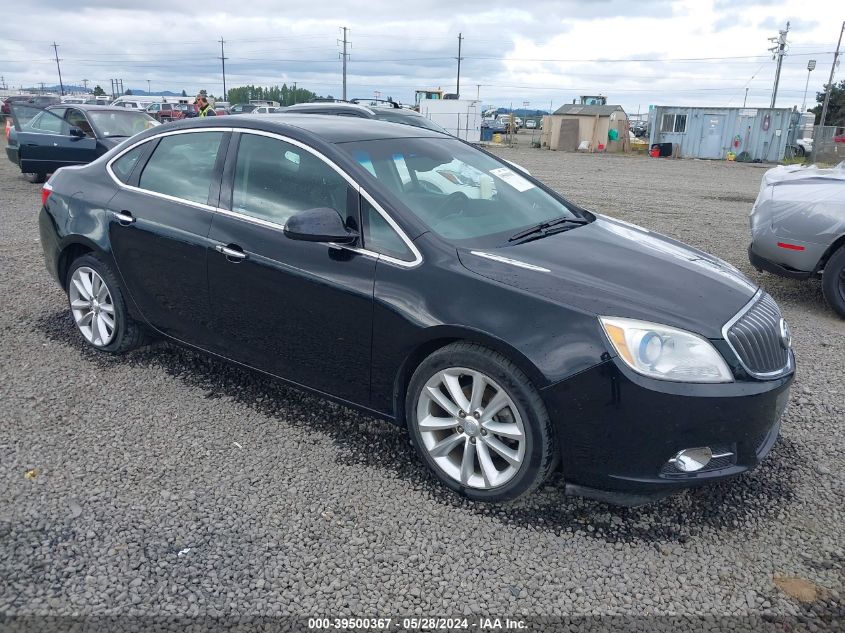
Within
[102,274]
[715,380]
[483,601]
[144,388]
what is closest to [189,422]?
[144,388]

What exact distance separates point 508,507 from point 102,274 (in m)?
3.10

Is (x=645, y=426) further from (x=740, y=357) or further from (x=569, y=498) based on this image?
(x=569, y=498)

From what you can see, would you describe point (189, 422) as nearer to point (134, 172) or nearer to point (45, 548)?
point (45, 548)

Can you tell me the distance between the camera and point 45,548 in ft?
8.95

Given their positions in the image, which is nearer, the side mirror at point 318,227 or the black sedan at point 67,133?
the side mirror at point 318,227

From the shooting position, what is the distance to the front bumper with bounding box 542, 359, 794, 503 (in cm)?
267

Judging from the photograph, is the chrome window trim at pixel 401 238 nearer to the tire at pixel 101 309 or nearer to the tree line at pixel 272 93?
the tire at pixel 101 309

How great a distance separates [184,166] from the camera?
4.09 metres

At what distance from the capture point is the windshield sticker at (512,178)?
161 inches

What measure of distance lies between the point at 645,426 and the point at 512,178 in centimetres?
199

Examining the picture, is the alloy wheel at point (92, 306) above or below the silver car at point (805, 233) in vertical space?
below

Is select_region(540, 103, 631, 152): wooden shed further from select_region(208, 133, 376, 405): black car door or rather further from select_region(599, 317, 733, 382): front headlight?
select_region(599, 317, 733, 382): front headlight

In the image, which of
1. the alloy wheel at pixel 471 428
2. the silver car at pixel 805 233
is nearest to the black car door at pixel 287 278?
the alloy wheel at pixel 471 428

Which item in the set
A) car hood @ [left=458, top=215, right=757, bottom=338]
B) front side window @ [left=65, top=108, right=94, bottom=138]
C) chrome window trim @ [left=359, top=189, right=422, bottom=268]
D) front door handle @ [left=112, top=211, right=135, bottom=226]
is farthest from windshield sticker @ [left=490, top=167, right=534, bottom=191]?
front side window @ [left=65, top=108, right=94, bottom=138]
